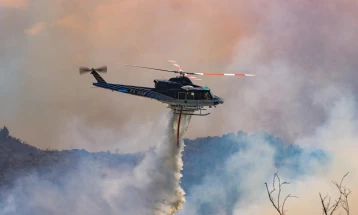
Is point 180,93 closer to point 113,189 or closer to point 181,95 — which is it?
point 181,95

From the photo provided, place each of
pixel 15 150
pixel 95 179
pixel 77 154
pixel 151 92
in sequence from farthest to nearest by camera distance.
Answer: pixel 15 150 → pixel 77 154 → pixel 95 179 → pixel 151 92

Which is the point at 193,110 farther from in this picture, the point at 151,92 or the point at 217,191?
the point at 217,191

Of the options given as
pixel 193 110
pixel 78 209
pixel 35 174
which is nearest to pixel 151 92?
pixel 193 110

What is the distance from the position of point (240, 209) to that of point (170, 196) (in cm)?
3132

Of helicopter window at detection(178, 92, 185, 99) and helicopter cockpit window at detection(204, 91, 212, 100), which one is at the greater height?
helicopter cockpit window at detection(204, 91, 212, 100)

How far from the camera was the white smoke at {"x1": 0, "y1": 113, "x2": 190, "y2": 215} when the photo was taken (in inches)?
2488

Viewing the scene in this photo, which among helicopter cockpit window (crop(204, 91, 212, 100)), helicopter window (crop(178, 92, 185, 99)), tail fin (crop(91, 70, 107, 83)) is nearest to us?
helicopter window (crop(178, 92, 185, 99))

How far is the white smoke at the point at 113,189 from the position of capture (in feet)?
207

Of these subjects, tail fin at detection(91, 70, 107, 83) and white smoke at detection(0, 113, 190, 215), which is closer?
tail fin at detection(91, 70, 107, 83)

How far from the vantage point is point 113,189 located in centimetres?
7519

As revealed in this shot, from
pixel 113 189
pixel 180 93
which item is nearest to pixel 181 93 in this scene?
pixel 180 93

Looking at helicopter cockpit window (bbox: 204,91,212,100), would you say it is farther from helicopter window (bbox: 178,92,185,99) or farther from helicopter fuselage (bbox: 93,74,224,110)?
helicopter window (bbox: 178,92,185,99)

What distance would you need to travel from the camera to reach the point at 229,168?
100 meters

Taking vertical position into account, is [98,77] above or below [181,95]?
above
